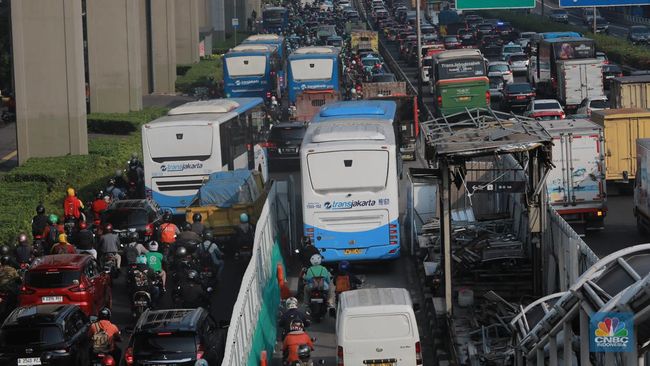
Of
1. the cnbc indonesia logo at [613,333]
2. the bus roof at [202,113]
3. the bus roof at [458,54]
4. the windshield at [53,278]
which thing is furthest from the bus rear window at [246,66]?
the cnbc indonesia logo at [613,333]

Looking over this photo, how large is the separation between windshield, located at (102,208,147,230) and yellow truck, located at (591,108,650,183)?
38.1 ft

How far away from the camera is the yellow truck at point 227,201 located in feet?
97.9

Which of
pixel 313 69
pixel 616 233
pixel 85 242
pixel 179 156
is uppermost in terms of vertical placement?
pixel 313 69

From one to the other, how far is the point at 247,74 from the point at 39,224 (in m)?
A: 27.7

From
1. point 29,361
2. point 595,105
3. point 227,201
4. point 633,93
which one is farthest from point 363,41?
point 29,361

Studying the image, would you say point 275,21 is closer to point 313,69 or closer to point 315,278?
point 313,69

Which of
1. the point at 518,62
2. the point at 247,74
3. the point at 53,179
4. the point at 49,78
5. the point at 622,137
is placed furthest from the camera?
the point at 518,62

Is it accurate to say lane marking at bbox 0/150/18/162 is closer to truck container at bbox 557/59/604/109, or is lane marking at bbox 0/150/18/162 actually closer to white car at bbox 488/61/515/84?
truck container at bbox 557/59/604/109

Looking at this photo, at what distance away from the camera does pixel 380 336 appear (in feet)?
61.3

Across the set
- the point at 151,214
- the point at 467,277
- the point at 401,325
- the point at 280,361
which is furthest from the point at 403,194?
the point at 401,325

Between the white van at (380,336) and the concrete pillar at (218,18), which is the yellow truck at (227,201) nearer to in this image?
the white van at (380,336)

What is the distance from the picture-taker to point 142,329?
61.7 feet

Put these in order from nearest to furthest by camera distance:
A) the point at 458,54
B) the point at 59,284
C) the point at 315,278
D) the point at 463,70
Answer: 1. the point at 59,284
2. the point at 315,278
3. the point at 463,70
4. the point at 458,54

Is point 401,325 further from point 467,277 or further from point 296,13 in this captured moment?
point 296,13
